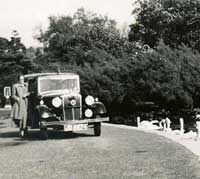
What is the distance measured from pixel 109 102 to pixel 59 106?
21.5 metres

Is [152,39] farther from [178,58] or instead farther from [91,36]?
[178,58]

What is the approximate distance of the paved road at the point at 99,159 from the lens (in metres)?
9.67

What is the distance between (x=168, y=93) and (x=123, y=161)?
24540 mm

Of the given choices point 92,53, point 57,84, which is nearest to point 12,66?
point 92,53

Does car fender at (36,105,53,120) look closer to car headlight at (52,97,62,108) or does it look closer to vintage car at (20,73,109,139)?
vintage car at (20,73,109,139)

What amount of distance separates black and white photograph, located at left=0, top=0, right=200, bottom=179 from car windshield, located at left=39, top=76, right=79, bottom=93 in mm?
34

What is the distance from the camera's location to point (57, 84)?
18.8 m

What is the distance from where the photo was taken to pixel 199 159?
1100 centimetres

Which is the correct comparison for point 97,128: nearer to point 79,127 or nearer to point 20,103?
point 79,127

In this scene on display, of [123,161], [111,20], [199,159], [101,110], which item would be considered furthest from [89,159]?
[111,20]

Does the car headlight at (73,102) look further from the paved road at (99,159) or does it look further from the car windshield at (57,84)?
the paved road at (99,159)

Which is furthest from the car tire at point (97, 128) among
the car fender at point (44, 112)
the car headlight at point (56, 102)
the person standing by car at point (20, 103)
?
the person standing by car at point (20, 103)

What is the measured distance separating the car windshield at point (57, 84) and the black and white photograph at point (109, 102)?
1.3 inches

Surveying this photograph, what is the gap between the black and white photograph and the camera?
1114 cm
